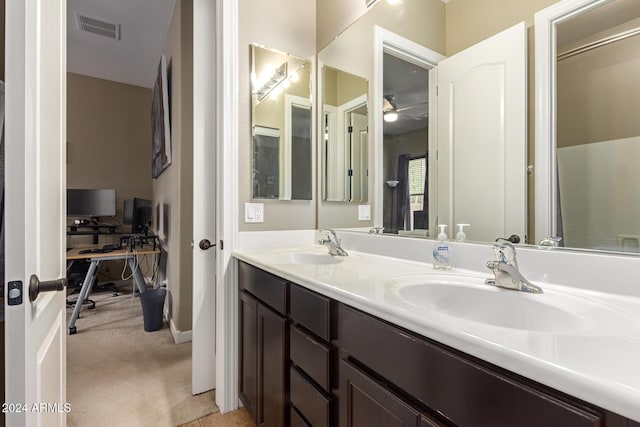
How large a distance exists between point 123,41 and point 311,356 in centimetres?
397

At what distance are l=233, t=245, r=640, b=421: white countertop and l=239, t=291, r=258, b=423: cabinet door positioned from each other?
0.66 m

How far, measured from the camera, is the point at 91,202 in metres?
3.86

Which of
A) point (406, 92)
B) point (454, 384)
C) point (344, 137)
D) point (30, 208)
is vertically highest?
point (406, 92)

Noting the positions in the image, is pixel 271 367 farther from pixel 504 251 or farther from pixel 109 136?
pixel 109 136

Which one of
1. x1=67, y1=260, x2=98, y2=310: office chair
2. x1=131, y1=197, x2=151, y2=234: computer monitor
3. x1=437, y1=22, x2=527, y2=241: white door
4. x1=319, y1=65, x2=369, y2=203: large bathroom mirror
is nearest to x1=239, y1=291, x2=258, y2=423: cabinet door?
x1=319, y1=65, x2=369, y2=203: large bathroom mirror

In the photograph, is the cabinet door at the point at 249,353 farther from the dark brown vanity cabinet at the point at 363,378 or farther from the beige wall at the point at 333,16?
the beige wall at the point at 333,16

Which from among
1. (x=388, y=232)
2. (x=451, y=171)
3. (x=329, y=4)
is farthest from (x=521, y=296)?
(x=329, y=4)

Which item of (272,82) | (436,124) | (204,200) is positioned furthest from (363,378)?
(272,82)

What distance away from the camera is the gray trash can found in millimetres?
2709

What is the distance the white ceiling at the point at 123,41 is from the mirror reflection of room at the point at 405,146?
2.35 meters

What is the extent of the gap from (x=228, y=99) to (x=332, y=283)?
50.1 inches

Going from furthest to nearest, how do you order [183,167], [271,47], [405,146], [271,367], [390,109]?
1. [183,167]
2. [271,47]
3. [390,109]
4. [405,146]
5. [271,367]

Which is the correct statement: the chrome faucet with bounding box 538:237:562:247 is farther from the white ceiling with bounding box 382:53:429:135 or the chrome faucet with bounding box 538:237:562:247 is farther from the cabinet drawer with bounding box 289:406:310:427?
the cabinet drawer with bounding box 289:406:310:427

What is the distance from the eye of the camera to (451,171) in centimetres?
128
